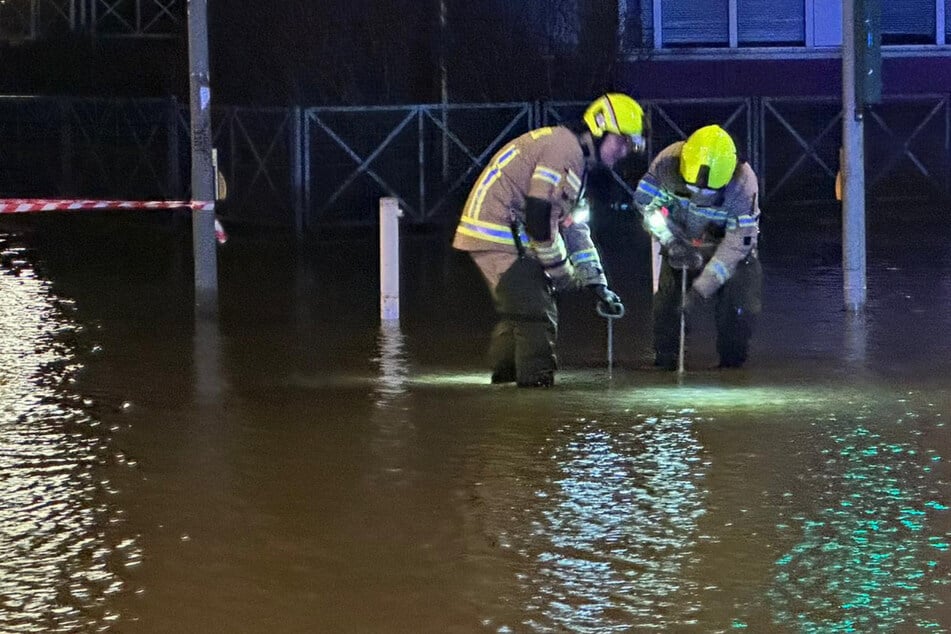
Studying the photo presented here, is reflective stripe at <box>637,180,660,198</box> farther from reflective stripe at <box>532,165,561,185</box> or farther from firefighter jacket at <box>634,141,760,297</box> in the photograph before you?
reflective stripe at <box>532,165,561,185</box>

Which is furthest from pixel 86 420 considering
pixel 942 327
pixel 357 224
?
pixel 357 224

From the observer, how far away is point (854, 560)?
6316 millimetres

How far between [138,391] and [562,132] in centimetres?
286

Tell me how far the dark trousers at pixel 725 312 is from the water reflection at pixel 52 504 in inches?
140

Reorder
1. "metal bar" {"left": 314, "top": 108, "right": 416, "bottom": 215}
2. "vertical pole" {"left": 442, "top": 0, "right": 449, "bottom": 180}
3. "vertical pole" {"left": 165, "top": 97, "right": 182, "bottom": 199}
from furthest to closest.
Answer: "vertical pole" {"left": 165, "top": 97, "right": 182, "bottom": 199}
"vertical pole" {"left": 442, "top": 0, "right": 449, "bottom": 180}
"metal bar" {"left": 314, "top": 108, "right": 416, "bottom": 215}

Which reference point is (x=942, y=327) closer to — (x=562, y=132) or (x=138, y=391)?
(x=562, y=132)

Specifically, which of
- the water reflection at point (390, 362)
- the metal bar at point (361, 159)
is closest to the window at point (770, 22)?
the metal bar at point (361, 159)

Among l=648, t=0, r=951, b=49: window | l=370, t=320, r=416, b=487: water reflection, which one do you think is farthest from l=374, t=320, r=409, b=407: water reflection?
l=648, t=0, r=951, b=49: window

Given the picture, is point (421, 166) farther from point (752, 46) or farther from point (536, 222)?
point (536, 222)

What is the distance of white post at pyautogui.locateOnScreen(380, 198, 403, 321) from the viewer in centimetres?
1291

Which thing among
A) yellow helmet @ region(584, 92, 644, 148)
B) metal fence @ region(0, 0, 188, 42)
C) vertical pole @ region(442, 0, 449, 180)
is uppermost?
metal fence @ region(0, 0, 188, 42)

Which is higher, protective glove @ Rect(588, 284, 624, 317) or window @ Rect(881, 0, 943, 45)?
window @ Rect(881, 0, 943, 45)

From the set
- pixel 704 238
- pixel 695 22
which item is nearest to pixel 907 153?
pixel 695 22

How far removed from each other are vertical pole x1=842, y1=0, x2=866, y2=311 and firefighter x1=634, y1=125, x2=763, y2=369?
2549mm
